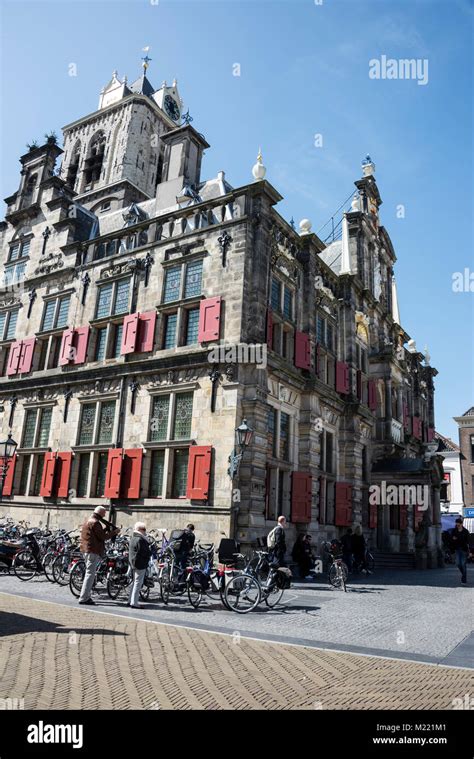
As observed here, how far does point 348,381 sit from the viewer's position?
906 inches

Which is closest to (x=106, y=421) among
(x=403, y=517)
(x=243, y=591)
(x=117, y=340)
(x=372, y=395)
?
(x=117, y=340)

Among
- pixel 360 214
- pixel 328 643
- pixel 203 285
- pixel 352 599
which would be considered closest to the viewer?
pixel 328 643

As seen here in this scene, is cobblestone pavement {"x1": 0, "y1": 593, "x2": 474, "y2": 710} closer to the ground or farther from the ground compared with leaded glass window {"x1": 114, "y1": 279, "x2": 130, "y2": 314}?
closer to the ground

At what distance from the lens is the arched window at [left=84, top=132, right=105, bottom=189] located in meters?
39.0

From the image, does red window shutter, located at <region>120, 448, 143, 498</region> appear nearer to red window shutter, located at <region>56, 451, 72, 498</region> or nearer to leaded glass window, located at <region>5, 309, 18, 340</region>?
red window shutter, located at <region>56, 451, 72, 498</region>

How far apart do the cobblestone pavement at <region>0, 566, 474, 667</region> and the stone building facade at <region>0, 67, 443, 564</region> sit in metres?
3.96

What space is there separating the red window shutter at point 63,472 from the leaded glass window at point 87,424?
29.2 inches

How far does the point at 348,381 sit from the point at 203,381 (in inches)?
347

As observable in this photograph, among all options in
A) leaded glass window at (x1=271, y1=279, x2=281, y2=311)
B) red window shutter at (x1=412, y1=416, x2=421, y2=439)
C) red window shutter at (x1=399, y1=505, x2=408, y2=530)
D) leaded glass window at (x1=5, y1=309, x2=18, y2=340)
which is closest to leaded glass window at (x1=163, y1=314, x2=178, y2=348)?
leaded glass window at (x1=271, y1=279, x2=281, y2=311)

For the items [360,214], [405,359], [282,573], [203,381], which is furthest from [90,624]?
[405,359]

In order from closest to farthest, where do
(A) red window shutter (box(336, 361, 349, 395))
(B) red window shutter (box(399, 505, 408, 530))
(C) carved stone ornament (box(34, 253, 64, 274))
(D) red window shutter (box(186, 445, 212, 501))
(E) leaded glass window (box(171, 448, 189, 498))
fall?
1. (D) red window shutter (box(186, 445, 212, 501))
2. (E) leaded glass window (box(171, 448, 189, 498))
3. (A) red window shutter (box(336, 361, 349, 395))
4. (C) carved stone ornament (box(34, 253, 64, 274))
5. (B) red window shutter (box(399, 505, 408, 530))

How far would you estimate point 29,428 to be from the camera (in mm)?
21531

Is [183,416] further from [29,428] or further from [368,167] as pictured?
[368,167]

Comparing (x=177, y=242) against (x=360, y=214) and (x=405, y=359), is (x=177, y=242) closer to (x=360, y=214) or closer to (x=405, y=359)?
(x=360, y=214)
